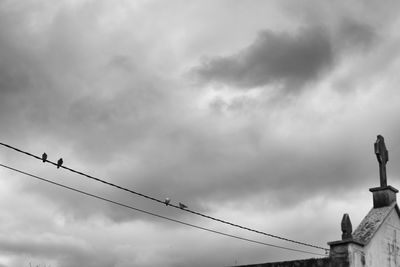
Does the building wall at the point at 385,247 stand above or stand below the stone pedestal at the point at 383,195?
below

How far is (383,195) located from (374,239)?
8.01ft

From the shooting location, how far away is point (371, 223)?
818 inches

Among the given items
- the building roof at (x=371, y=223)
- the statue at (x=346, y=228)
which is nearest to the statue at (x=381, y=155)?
the building roof at (x=371, y=223)

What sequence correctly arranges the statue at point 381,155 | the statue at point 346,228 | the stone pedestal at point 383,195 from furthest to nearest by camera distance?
the statue at point 381,155 → the stone pedestal at point 383,195 → the statue at point 346,228

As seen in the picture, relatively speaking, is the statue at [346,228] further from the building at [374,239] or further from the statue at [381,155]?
the statue at [381,155]

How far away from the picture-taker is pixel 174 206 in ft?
68.9

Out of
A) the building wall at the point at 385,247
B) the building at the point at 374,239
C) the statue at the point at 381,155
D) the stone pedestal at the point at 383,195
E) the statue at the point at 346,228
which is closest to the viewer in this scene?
the building at the point at 374,239

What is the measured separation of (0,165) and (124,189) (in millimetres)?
4177

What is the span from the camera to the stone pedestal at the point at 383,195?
22062 millimetres

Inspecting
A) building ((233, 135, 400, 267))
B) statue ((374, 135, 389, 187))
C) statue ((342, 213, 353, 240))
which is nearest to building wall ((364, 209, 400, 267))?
building ((233, 135, 400, 267))

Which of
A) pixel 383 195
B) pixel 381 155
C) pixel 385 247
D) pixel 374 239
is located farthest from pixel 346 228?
pixel 381 155

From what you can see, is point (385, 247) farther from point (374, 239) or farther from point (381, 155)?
point (381, 155)

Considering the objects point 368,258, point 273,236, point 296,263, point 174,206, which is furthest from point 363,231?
point 174,206

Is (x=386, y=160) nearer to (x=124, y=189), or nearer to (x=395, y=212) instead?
(x=395, y=212)
